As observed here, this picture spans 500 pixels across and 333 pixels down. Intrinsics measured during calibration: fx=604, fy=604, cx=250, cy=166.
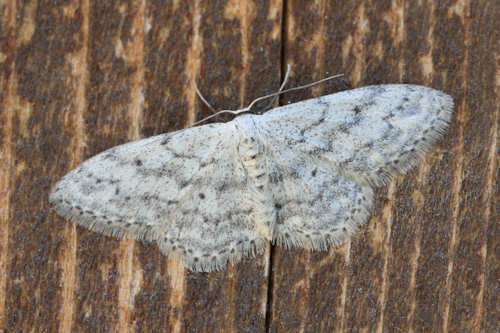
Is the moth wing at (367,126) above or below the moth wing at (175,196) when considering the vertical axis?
above

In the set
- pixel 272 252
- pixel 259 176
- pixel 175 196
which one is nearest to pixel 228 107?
pixel 259 176

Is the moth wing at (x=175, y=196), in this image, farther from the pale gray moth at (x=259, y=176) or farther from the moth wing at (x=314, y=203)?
the moth wing at (x=314, y=203)

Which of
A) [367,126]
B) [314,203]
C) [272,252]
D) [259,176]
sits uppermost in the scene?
[367,126]

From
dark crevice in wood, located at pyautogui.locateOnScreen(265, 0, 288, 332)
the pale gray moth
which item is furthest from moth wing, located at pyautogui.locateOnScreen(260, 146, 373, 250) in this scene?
dark crevice in wood, located at pyautogui.locateOnScreen(265, 0, 288, 332)

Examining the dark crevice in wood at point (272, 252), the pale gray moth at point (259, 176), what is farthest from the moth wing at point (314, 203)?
the dark crevice in wood at point (272, 252)

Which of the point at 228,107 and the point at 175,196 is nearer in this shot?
the point at 175,196

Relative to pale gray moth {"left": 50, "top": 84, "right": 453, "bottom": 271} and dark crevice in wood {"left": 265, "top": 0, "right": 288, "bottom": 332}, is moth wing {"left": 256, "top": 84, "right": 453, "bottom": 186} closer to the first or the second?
pale gray moth {"left": 50, "top": 84, "right": 453, "bottom": 271}

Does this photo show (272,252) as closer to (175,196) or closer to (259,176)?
(259,176)
